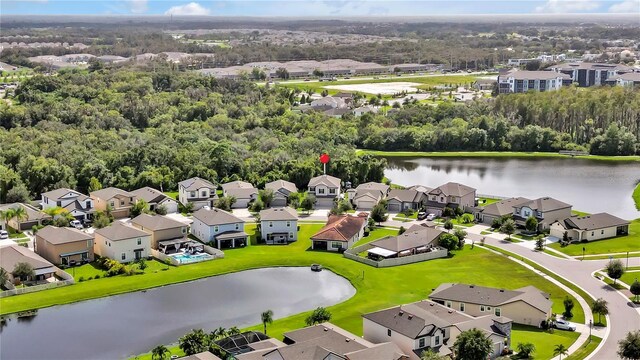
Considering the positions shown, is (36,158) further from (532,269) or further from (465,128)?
(465,128)

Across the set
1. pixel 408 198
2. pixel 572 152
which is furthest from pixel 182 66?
pixel 408 198

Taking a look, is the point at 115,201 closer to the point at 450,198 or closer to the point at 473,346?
the point at 450,198

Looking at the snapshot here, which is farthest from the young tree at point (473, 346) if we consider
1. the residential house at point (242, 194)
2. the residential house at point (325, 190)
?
the residential house at point (242, 194)

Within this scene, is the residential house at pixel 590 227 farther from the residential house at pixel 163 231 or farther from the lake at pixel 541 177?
the residential house at pixel 163 231

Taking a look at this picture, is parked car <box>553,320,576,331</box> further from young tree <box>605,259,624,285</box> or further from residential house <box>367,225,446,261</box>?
residential house <box>367,225,446,261</box>

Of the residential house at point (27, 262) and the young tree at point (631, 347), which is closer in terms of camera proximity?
the young tree at point (631, 347)
